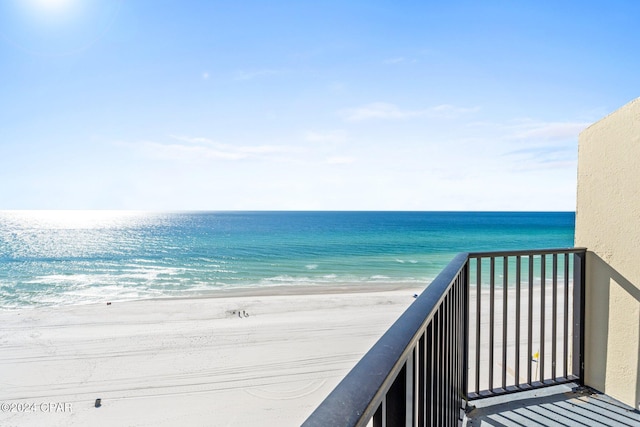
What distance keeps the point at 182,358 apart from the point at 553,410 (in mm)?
6920

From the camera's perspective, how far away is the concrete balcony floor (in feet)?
6.81

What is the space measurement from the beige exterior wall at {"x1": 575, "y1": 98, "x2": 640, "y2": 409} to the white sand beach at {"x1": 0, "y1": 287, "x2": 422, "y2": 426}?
13.3ft

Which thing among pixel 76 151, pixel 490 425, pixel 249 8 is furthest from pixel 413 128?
pixel 76 151

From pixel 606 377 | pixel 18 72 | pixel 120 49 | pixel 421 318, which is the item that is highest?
pixel 18 72

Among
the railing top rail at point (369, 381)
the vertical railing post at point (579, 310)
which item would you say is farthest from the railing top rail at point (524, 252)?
the railing top rail at point (369, 381)

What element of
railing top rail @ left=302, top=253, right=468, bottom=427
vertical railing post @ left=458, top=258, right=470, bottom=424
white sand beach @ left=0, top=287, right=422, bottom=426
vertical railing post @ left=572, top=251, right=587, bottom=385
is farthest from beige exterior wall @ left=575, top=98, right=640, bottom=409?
white sand beach @ left=0, top=287, right=422, bottom=426

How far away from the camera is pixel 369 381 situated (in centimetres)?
43

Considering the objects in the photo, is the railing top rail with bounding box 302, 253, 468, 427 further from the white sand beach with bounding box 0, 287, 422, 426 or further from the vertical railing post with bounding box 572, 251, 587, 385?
the white sand beach with bounding box 0, 287, 422, 426

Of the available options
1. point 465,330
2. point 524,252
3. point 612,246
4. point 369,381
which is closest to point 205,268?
point 465,330

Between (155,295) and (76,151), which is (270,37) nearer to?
(155,295)

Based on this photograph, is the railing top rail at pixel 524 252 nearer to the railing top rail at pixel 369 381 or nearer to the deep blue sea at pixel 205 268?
the railing top rail at pixel 369 381

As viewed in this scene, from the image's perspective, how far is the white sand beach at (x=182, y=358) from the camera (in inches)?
211

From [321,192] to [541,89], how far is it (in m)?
72.8

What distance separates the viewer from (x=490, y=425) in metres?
2.03
